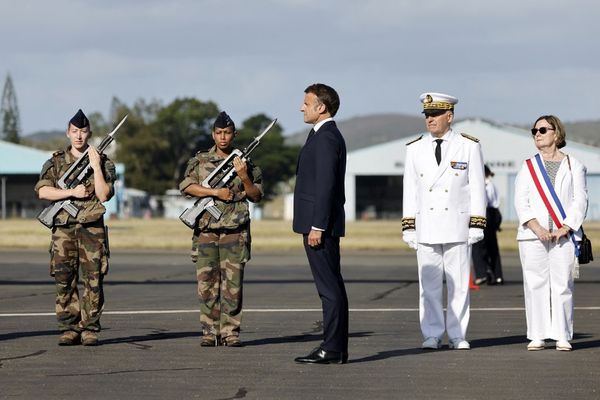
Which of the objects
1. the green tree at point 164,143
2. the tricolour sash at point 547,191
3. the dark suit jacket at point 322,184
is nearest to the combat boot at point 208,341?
the dark suit jacket at point 322,184

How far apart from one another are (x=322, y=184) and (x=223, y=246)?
1788 mm

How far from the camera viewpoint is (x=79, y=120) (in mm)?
11867

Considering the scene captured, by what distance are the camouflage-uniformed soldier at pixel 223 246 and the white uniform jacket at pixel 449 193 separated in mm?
1441

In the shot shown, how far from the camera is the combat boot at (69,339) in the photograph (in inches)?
468

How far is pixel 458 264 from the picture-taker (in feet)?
38.1

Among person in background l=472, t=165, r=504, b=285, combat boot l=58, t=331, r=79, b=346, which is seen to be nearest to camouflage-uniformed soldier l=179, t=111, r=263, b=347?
combat boot l=58, t=331, r=79, b=346

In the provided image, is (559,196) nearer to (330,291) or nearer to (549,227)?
(549,227)

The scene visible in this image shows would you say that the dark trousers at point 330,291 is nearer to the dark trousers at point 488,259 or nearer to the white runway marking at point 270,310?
the white runway marking at point 270,310

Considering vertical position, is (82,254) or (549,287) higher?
(82,254)

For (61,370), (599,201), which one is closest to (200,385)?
(61,370)

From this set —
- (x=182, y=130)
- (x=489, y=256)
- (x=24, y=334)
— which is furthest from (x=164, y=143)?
(x=24, y=334)

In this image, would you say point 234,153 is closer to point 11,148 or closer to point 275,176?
point 11,148

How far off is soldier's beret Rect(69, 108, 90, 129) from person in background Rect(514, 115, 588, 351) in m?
3.81

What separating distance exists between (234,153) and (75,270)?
1.73 m
